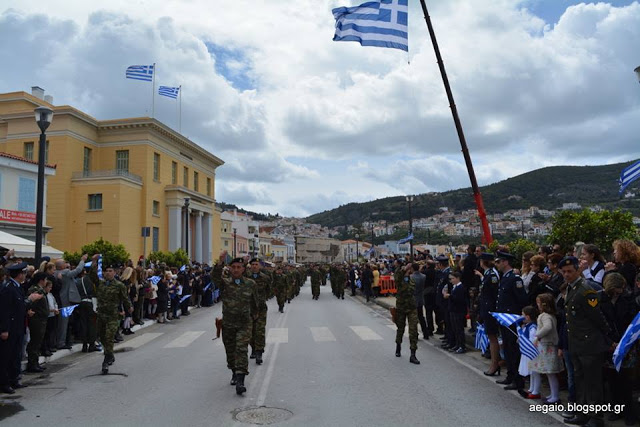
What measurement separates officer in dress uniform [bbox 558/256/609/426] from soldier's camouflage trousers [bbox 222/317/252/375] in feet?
14.4

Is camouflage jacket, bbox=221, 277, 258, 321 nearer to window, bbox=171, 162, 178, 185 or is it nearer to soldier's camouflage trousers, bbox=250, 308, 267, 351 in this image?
soldier's camouflage trousers, bbox=250, 308, 267, 351

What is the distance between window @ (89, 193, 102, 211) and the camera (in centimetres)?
4800

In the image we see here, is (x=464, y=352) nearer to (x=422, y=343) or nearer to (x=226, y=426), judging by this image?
(x=422, y=343)

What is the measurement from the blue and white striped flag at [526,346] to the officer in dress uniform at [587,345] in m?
1.07

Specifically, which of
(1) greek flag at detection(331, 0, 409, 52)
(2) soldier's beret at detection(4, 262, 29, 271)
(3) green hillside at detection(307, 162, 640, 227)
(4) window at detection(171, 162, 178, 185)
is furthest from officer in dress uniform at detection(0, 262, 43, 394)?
(3) green hillside at detection(307, 162, 640, 227)

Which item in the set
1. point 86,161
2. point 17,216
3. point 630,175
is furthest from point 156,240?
point 630,175

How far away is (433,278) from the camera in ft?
43.7

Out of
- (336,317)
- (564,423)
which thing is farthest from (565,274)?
(336,317)

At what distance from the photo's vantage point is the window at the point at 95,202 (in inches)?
1890

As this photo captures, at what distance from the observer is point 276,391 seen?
7508 millimetres

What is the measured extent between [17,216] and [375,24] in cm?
2458

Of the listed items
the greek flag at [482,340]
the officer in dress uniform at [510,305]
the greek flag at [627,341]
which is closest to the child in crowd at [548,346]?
the officer in dress uniform at [510,305]

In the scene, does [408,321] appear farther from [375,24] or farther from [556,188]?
[556,188]

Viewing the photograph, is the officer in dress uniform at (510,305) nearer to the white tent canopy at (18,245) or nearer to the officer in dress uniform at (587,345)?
the officer in dress uniform at (587,345)
